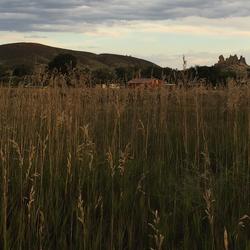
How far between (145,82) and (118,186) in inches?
139

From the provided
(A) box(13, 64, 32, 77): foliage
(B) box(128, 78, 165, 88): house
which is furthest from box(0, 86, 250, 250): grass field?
(A) box(13, 64, 32, 77): foliage

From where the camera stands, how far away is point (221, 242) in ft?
9.02

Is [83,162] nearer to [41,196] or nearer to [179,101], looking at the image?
[41,196]

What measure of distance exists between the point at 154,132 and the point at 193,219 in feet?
7.55

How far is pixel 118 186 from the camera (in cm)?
367

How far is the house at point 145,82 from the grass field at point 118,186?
21.4 inches

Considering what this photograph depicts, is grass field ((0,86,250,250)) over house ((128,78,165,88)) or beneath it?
beneath

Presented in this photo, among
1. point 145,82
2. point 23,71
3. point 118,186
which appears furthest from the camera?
point 23,71

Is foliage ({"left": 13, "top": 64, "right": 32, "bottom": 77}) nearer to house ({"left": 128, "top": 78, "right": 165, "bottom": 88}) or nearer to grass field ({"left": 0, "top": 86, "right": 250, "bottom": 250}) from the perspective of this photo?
grass field ({"left": 0, "top": 86, "right": 250, "bottom": 250})

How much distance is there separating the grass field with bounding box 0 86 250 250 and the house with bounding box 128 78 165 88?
21.4 inches

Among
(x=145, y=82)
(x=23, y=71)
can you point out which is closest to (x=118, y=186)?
(x=145, y=82)

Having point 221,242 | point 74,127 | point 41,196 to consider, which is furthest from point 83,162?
point 221,242

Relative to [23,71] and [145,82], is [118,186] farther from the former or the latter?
[23,71]

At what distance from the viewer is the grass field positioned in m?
2.75
